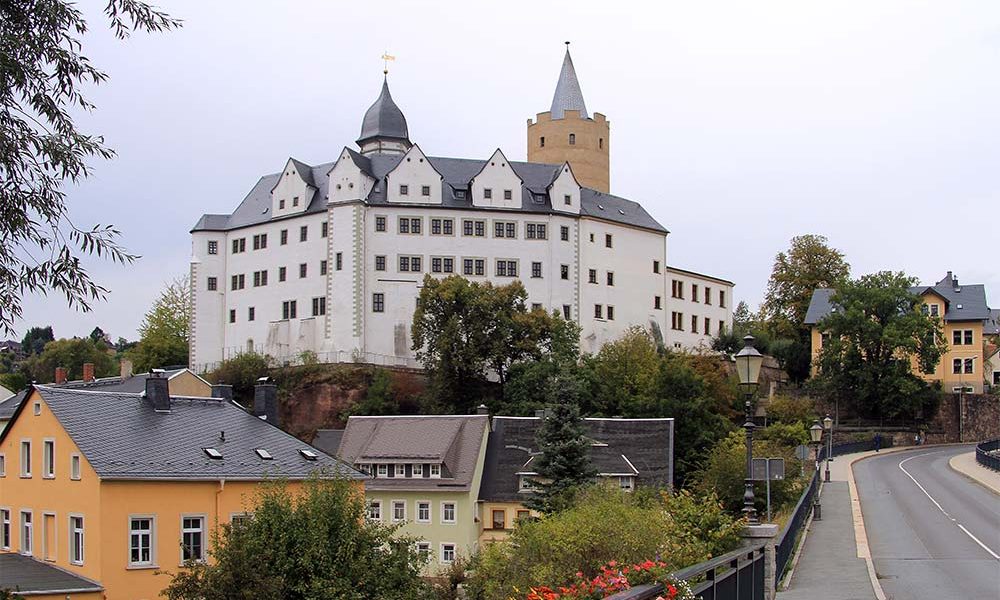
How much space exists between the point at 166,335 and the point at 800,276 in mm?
53846

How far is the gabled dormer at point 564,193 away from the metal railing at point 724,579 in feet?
259

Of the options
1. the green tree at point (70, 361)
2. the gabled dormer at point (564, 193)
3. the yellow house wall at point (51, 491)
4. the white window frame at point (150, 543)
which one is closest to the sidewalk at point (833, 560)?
the white window frame at point (150, 543)

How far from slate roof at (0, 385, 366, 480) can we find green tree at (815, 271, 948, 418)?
4890 cm

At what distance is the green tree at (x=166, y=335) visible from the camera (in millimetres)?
98375

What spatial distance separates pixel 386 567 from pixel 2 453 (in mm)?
18683

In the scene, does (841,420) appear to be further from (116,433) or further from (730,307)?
(116,433)

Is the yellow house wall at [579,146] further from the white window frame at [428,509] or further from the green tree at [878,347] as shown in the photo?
the white window frame at [428,509]

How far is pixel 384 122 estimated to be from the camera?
109 m

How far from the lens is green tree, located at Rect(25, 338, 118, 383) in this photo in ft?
360

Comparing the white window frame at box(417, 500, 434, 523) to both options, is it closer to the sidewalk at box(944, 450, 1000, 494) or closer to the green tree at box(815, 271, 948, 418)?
the sidewalk at box(944, 450, 1000, 494)

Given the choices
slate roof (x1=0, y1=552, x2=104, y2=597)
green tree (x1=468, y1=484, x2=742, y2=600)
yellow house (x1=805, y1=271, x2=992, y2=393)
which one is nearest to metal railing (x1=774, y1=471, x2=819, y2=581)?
green tree (x1=468, y1=484, x2=742, y2=600)

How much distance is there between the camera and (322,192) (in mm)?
94938

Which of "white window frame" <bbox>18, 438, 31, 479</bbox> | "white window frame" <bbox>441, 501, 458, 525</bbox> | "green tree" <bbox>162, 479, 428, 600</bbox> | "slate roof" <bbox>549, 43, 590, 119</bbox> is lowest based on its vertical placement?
"white window frame" <bbox>441, 501, 458, 525</bbox>


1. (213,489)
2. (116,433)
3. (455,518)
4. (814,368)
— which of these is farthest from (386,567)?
(814,368)
